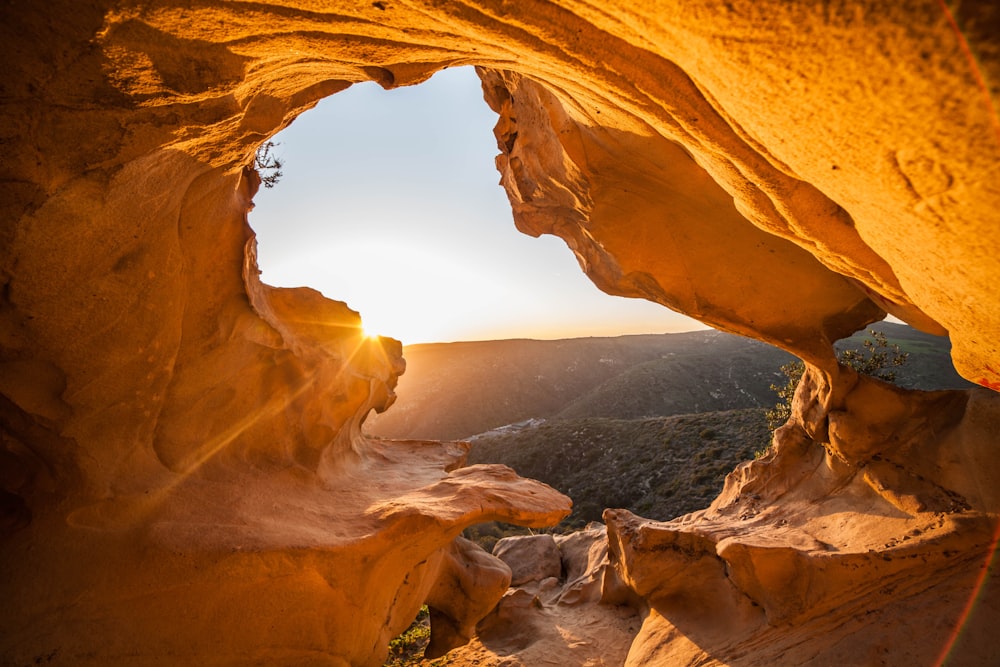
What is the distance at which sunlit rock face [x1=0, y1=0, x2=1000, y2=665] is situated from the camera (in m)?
1.66

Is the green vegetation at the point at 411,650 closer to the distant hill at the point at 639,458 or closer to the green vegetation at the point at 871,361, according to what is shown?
the distant hill at the point at 639,458

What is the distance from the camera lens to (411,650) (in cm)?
1098

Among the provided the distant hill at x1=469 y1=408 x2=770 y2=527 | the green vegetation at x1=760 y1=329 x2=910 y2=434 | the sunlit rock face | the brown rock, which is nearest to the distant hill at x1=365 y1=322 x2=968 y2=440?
the distant hill at x1=469 y1=408 x2=770 y2=527

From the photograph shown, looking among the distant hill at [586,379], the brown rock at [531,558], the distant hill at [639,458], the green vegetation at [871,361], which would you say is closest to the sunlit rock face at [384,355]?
the brown rock at [531,558]

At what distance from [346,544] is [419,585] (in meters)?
3.07

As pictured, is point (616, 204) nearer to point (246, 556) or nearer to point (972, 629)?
point (972, 629)

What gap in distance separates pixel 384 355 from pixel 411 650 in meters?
7.92

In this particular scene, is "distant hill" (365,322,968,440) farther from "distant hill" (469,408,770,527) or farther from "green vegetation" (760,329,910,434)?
"green vegetation" (760,329,910,434)

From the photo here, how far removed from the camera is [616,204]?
23.4ft

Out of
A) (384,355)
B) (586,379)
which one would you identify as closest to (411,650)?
(384,355)

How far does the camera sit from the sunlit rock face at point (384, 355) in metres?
1.66

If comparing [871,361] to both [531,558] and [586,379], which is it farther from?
[586,379]

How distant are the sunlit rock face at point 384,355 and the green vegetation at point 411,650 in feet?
4.04

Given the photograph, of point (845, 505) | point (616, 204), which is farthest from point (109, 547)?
point (845, 505)
